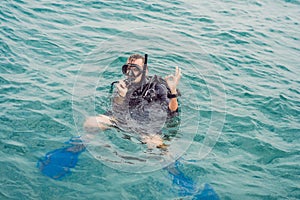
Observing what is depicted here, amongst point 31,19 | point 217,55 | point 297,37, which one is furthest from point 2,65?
point 297,37

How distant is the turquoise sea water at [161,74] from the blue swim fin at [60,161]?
110mm

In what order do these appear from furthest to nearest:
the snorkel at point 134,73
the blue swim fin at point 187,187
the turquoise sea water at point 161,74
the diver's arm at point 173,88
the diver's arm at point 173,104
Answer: the snorkel at point 134,73 < the diver's arm at point 173,104 < the diver's arm at point 173,88 < the turquoise sea water at point 161,74 < the blue swim fin at point 187,187

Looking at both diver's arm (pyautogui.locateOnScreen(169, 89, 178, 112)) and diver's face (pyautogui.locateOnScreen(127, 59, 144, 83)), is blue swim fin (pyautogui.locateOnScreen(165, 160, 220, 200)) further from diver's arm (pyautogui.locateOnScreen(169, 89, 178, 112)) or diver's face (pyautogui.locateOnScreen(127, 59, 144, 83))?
diver's face (pyautogui.locateOnScreen(127, 59, 144, 83))

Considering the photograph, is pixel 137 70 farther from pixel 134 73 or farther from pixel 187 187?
pixel 187 187

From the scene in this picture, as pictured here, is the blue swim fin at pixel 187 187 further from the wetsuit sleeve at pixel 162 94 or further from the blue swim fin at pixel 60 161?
the blue swim fin at pixel 60 161

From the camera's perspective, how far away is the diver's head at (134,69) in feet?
19.9

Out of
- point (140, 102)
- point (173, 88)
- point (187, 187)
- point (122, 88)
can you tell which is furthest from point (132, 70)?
point (187, 187)

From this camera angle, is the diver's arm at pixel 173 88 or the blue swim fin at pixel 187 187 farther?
the diver's arm at pixel 173 88

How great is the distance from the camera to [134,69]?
6.12 meters

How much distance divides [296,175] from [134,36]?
15.0 ft

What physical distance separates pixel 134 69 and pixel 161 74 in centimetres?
191

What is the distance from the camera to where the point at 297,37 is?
10867 mm

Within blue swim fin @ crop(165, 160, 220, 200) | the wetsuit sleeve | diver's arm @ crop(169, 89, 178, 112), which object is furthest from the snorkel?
blue swim fin @ crop(165, 160, 220, 200)

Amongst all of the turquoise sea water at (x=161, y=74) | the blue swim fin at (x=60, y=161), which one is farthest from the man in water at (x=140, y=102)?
the blue swim fin at (x=60, y=161)
